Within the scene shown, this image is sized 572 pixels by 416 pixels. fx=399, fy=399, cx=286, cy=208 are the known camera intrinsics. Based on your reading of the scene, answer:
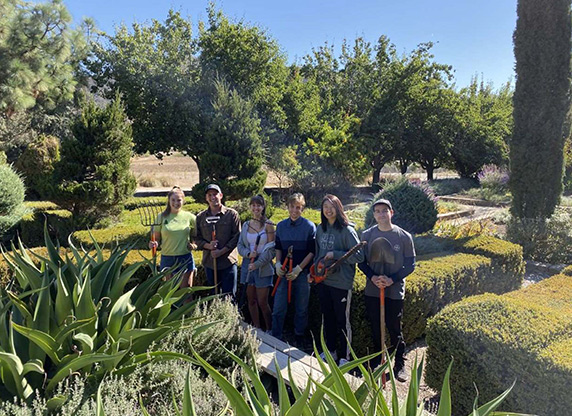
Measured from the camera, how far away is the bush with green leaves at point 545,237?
7703mm

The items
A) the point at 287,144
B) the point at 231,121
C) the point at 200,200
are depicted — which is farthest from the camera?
the point at 287,144

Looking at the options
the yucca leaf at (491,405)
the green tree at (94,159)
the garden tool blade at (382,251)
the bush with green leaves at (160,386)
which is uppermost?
the green tree at (94,159)

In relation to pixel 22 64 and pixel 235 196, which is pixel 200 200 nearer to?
pixel 235 196

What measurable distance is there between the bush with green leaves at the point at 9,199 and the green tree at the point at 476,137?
21058 mm

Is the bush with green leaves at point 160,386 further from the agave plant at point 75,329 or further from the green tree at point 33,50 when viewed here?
the green tree at point 33,50

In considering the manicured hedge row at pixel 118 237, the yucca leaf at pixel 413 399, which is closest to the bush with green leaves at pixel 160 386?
the yucca leaf at pixel 413 399

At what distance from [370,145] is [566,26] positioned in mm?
12597

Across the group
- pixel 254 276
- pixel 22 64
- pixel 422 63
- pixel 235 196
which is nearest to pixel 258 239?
pixel 254 276

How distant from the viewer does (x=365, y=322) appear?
13.7 feet

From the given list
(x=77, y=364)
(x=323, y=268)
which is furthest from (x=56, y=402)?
(x=323, y=268)

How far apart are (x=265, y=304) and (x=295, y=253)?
720mm

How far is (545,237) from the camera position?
26.0 ft

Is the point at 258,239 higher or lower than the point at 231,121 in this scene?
lower

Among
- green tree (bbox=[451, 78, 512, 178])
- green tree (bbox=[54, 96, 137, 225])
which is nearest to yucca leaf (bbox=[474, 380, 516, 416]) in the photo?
green tree (bbox=[54, 96, 137, 225])
